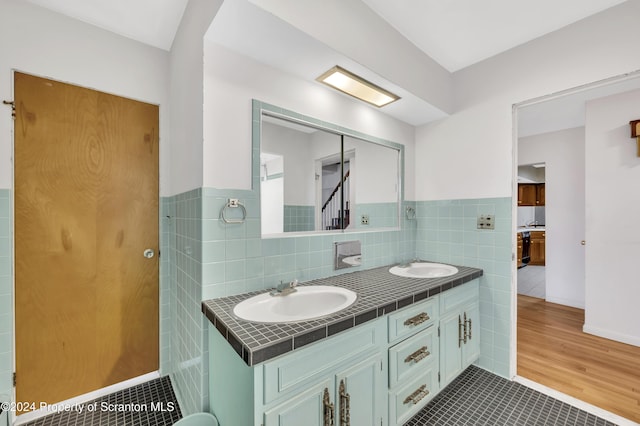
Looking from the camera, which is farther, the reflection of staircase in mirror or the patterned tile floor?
the reflection of staircase in mirror

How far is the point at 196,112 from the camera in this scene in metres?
1.39

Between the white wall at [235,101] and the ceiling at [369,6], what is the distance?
67mm

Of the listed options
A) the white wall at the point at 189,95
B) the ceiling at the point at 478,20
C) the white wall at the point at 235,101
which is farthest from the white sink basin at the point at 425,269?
the ceiling at the point at 478,20

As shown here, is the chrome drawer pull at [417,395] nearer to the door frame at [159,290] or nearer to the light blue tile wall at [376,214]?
the light blue tile wall at [376,214]

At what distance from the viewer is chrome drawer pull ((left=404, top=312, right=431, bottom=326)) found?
1459mm

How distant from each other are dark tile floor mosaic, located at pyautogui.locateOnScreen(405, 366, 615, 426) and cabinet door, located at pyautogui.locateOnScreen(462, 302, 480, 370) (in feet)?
0.55

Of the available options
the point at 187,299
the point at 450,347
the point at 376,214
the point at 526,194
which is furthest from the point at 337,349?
the point at 526,194

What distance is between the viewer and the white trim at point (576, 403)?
1537mm

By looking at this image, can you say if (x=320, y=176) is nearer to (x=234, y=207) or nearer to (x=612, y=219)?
(x=234, y=207)

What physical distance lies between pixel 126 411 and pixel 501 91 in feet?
11.4

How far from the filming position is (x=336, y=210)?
196 cm

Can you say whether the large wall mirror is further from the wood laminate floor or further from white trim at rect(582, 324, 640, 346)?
white trim at rect(582, 324, 640, 346)

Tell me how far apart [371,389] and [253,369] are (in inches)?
26.8

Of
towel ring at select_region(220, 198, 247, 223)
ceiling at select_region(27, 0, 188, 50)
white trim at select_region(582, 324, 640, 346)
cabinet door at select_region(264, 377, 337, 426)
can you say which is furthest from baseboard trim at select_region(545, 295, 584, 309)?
ceiling at select_region(27, 0, 188, 50)
